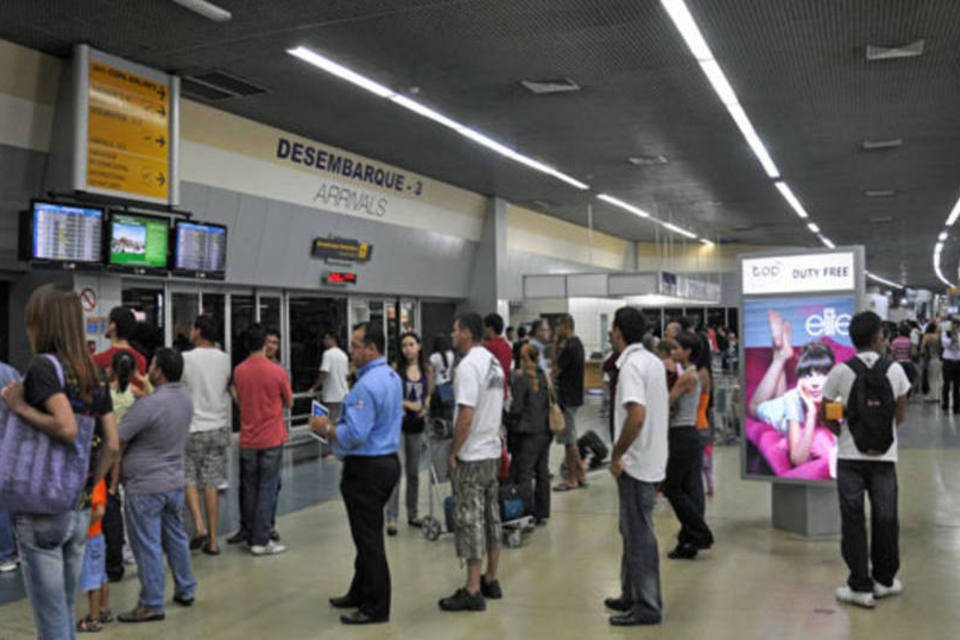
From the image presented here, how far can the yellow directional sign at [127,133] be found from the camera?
8195 mm

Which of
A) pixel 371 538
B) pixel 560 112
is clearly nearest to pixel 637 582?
pixel 371 538

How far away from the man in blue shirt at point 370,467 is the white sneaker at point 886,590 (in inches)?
105

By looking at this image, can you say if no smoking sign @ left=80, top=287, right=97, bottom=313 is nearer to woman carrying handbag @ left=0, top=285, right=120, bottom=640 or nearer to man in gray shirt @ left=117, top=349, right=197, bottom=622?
man in gray shirt @ left=117, top=349, right=197, bottom=622

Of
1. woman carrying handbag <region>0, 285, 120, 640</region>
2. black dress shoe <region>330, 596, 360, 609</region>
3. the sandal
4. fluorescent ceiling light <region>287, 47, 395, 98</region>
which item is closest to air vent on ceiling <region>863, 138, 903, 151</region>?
fluorescent ceiling light <region>287, 47, 395, 98</region>

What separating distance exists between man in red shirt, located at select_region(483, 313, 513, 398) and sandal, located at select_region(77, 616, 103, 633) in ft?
11.0

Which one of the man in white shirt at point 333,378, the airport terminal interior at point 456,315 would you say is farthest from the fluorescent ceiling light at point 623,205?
the man in white shirt at point 333,378

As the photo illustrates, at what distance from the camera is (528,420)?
6.55 metres

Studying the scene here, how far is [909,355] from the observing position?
50.4 ft

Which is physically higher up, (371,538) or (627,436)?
(627,436)

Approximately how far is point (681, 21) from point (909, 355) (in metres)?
10.2

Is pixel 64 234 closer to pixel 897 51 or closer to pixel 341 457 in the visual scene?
pixel 341 457

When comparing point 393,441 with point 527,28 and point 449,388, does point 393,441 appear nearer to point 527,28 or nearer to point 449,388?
point 449,388

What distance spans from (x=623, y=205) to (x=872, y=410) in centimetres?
1480

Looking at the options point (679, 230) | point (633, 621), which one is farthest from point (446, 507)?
point (679, 230)
